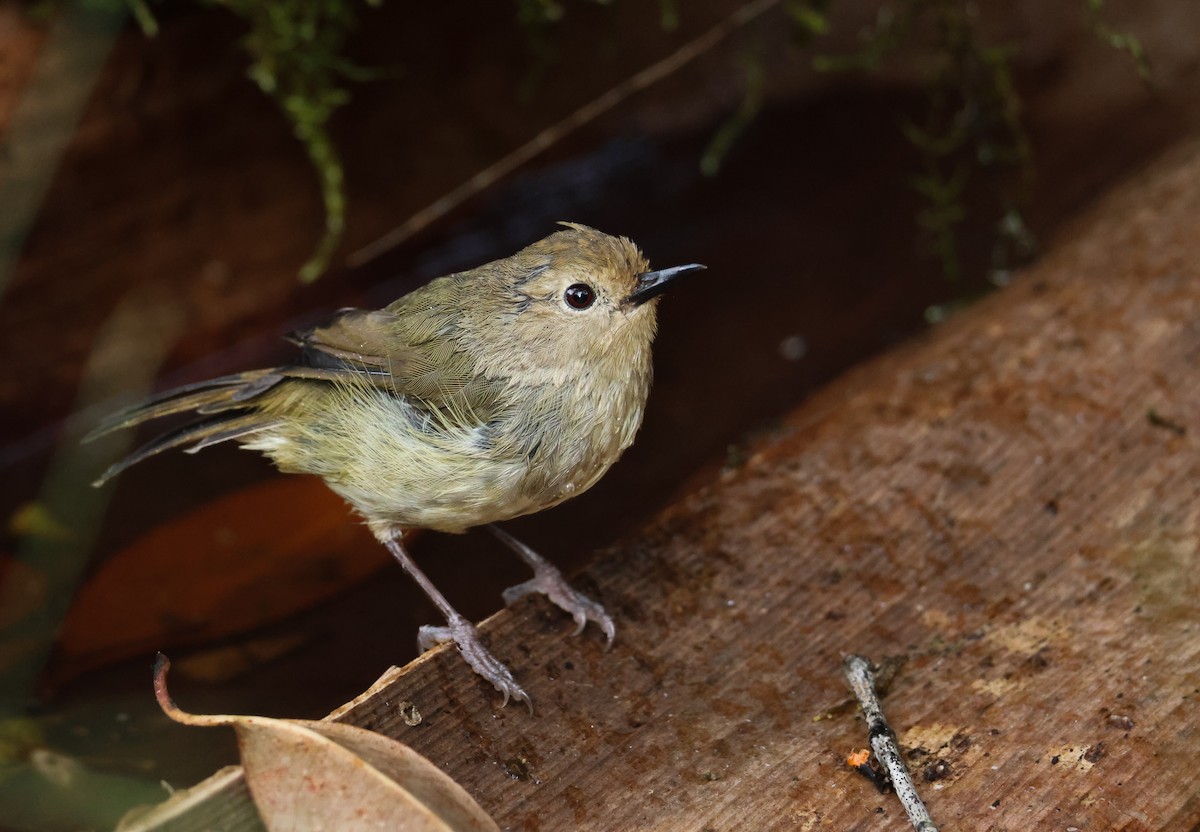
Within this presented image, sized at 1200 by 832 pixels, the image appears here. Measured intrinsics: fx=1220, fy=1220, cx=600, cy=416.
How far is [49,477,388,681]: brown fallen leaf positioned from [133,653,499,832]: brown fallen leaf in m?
1.48

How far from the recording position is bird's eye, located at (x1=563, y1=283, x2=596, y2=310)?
9.28ft

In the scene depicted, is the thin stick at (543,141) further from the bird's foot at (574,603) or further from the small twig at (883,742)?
the small twig at (883,742)

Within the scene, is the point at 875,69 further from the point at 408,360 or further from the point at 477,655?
the point at 477,655

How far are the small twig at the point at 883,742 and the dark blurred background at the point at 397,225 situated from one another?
984 mm

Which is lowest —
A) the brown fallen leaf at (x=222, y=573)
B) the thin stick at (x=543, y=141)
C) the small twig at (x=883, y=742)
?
the small twig at (x=883, y=742)

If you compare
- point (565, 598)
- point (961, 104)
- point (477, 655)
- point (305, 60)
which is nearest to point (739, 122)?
point (961, 104)

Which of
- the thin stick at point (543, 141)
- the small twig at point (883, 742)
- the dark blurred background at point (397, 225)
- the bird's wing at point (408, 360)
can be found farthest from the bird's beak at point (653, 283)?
the thin stick at point (543, 141)

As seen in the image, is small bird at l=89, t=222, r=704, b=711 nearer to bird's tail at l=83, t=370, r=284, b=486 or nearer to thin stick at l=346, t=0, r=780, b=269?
bird's tail at l=83, t=370, r=284, b=486

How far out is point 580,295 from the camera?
2832 mm

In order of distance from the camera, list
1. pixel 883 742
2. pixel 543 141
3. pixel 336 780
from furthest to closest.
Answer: pixel 543 141 < pixel 883 742 < pixel 336 780

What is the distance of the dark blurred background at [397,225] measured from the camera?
11.8 feet

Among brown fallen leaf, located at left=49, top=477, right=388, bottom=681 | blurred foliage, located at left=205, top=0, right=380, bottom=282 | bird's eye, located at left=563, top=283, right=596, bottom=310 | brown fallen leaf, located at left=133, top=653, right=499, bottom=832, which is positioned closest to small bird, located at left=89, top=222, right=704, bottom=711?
bird's eye, located at left=563, top=283, right=596, bottom=310

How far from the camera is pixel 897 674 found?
2645 millimetres

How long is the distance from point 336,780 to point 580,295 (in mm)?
1253
